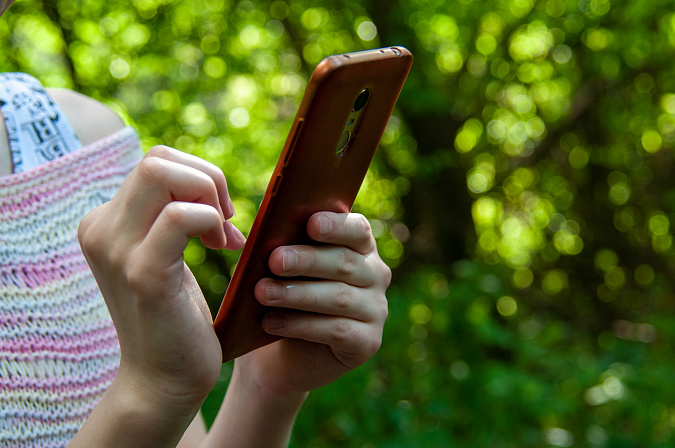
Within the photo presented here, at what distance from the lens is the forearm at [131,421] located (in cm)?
75

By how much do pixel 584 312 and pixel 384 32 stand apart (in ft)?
12.7

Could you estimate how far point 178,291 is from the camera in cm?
72

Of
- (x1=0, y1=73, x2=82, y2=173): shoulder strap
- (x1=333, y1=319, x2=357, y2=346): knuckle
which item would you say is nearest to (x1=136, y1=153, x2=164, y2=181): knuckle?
(x1=333, y1=319, x2=357, y2=346): knuckle

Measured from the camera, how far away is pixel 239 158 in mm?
4824

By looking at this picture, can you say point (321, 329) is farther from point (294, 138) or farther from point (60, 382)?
point (60, 382)

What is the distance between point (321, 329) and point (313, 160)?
0.26 m

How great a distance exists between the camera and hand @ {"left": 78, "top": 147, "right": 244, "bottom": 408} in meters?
0.69

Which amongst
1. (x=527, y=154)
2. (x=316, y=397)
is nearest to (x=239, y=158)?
(x=527, y=154)

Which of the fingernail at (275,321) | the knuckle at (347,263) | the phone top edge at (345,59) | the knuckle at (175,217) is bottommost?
the fingernail at (275,321)

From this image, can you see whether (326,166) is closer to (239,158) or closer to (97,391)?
(97,391)

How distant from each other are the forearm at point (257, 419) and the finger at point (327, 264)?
31 centimetres

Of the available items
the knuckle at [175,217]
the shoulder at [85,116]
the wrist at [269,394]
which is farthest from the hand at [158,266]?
the shoulder at [85,116]

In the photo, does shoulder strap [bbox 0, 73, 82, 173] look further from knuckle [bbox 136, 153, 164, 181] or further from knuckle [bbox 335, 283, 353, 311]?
knuckle [bbox 335, 283, 353, 311]

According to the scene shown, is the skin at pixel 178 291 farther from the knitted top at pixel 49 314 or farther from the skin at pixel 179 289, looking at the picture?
the knitted top at pixel 49 314
